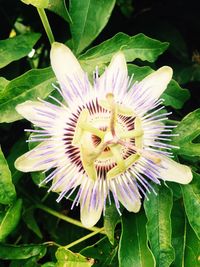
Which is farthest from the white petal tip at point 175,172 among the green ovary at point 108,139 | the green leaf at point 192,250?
the green leaf at point 192,250

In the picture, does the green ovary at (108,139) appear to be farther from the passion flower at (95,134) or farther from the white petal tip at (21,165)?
the white petal tip at (21,165)

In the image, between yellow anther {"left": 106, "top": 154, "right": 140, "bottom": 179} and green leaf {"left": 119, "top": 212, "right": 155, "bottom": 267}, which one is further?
green leaf {"left": 119, "top": 212, "right": 155, "bottom": 267}

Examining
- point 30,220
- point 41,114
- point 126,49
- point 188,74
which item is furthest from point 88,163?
point 188,74

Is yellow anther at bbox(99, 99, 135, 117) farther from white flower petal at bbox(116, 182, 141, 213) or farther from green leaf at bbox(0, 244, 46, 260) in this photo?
green leaf at bbox(0, 244, 46, 260)

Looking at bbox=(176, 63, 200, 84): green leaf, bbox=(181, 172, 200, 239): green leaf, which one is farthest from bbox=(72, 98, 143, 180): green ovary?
bbox=(176, 63, 200, 84): green leaf

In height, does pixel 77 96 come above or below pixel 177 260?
above

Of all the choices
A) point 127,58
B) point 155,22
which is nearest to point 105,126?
point 127,58

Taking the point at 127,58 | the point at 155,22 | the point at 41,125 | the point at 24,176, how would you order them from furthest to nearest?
the point at 155,22, the point at 24,176, the point at 127,58, the point at 41,125

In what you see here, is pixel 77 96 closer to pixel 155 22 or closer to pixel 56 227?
pixel 56 227
